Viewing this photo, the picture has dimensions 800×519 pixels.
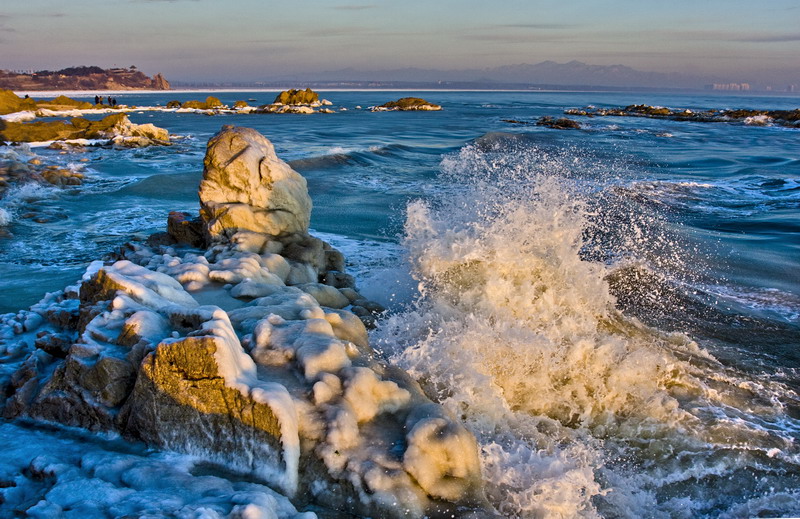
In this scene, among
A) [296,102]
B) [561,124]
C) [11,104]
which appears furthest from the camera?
[296,102]

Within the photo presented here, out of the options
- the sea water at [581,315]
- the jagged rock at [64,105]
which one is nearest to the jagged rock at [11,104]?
the jagged rock at [64,105]

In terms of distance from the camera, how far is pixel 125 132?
23.9m

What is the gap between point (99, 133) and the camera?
2391cm

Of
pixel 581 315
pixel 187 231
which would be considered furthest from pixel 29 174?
pixel 581 315

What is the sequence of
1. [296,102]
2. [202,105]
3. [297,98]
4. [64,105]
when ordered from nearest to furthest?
[64,105]
[202,105]
[296,102]
[297,98]

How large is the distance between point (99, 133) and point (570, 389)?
80.8 ft

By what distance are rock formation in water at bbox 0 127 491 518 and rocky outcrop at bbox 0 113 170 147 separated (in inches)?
814

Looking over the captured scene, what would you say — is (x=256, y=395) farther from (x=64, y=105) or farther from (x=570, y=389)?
(x=64, y=105)

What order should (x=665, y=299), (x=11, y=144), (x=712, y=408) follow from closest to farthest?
(x=712, y=408)
(x=665, y=299)
(x=11, y=144)

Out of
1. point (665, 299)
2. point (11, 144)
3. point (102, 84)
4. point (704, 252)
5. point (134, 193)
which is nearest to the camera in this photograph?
point (665, 299)

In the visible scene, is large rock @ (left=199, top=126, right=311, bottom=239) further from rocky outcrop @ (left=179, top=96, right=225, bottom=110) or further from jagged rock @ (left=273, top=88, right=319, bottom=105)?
jagged rock @ (left=273, top=88, right=319, bottom=105)

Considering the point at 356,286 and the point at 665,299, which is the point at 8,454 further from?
the point at 665,299

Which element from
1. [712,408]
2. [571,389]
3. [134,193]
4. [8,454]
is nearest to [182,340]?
[8,454]

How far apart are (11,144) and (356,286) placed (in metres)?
19.3
